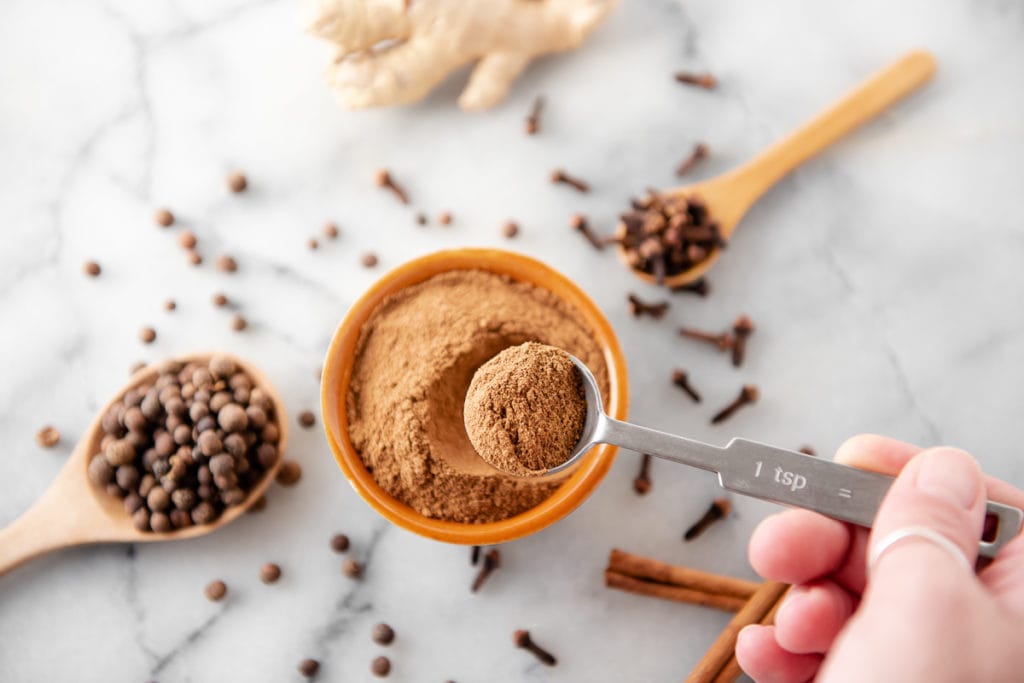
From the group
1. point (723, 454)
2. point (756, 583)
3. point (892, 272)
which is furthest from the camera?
point (892, 272)

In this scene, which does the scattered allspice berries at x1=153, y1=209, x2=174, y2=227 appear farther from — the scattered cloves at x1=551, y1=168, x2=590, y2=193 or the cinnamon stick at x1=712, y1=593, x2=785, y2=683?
the cinnamon stick at x1=712, y1=593, x2=785, y2=683

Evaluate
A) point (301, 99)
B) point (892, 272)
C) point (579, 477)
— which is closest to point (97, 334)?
point (301, 99)

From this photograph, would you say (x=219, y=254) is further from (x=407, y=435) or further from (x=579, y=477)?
(x=579, y=477)

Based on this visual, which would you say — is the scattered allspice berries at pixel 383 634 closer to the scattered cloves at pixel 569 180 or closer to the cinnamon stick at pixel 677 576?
the cinnamon stick at pixel 677 576

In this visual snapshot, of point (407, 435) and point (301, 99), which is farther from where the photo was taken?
point (301, 99)

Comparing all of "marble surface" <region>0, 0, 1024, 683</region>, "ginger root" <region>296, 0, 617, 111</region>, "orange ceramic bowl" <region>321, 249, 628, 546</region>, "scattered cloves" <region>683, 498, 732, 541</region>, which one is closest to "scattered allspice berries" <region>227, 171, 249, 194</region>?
"marble surface" <region>0, 0, 1024, 683</region>

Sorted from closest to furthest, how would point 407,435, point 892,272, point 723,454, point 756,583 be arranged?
point 723,454, point 407,435, point 756,583, point 892,272

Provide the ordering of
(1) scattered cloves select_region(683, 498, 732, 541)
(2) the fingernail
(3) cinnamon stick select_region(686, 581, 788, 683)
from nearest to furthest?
(2) the fingernail → (3) cinnamon stick select_region(686, 581, 788, 683) → (1) scattered cloves select_region(683, 498, 732, 541)

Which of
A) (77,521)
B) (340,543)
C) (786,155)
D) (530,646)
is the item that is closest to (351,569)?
(340,543)
